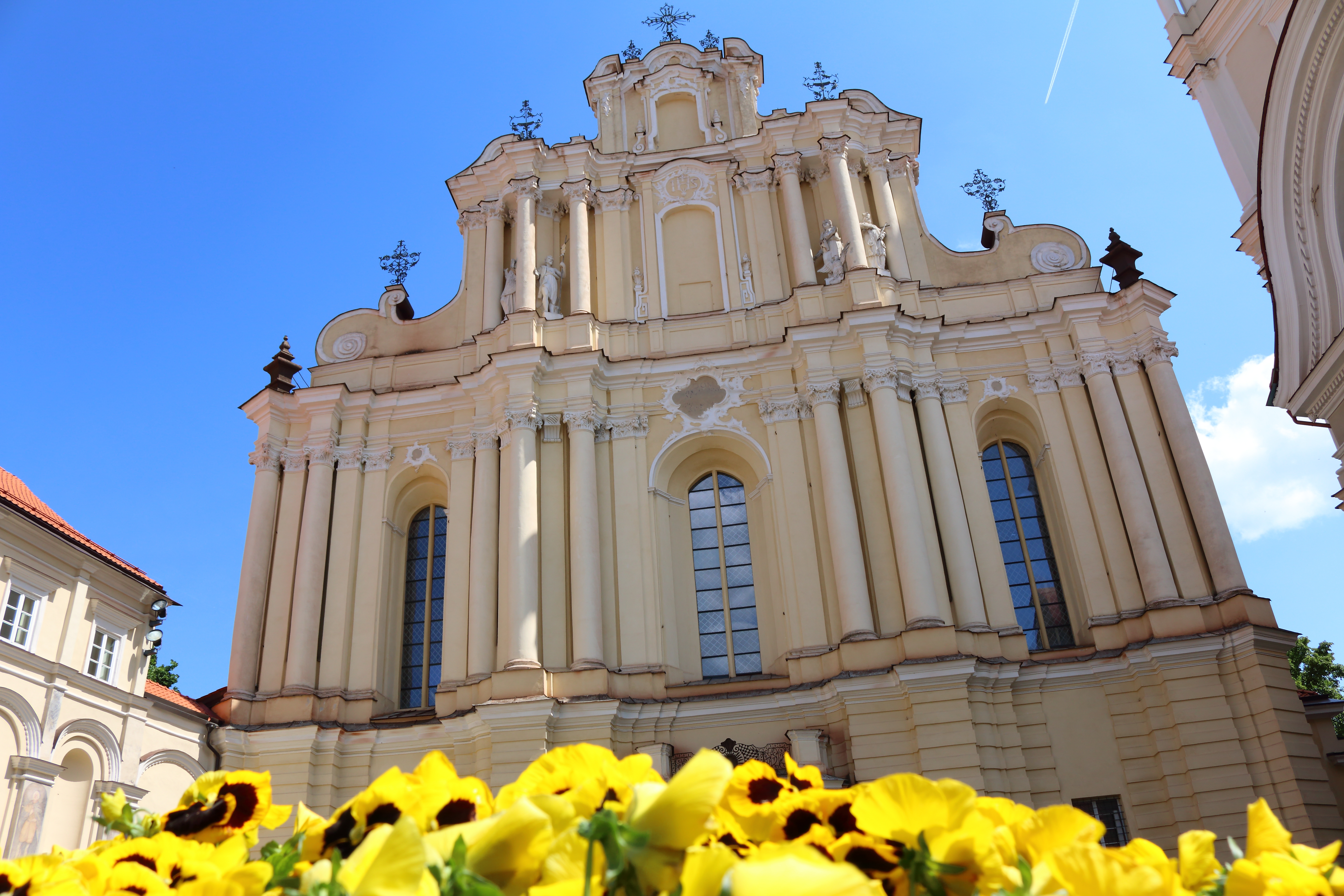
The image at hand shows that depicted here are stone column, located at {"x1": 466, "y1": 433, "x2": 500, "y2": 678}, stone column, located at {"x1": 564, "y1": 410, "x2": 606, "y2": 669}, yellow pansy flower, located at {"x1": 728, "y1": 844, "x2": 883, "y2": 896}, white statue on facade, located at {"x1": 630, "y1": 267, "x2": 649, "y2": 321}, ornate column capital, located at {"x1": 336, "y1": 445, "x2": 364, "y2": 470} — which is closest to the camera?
yellow pansy flower, located at {"x1": 728, "y1": 844, "x2": 883, "y2": 896}

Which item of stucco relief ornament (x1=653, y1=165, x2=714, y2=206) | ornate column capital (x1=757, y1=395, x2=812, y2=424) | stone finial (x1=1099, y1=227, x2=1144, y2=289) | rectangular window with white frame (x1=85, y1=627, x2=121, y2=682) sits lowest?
rectangular window with white frame (x1=85, y1=627, x2=121, y2=682)

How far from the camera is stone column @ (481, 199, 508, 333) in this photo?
69.6ft

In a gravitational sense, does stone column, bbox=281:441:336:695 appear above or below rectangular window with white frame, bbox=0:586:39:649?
above

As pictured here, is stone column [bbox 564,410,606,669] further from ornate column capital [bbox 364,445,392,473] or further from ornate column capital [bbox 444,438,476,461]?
ornate column capital [bbox 364,445,392,473]

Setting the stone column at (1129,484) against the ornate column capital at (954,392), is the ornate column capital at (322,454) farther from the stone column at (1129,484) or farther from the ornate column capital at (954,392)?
the stone column at (1129,484)

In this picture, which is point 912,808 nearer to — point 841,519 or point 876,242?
point 841,519

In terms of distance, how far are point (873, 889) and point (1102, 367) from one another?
1957cm

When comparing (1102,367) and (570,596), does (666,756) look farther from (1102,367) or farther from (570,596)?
(1102,367)

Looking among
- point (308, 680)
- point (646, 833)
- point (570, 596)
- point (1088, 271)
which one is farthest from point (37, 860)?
point (1088, 271)

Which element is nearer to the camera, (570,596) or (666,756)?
(666,756)

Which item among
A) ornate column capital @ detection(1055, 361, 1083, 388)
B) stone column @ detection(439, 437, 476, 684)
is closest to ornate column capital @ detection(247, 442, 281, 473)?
stone column @ detection(439, 437, 476, 684)

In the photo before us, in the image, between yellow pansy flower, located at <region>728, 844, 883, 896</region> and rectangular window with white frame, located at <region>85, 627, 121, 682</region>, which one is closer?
yellow pansy flower, located at <region>728, 844, 883, 896</region>

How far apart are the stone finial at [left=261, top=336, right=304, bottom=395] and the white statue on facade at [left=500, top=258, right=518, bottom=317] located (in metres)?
4.68

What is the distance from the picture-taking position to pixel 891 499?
17547 millimetres
